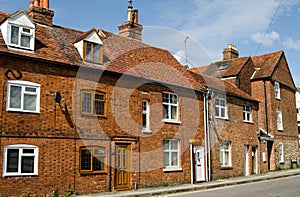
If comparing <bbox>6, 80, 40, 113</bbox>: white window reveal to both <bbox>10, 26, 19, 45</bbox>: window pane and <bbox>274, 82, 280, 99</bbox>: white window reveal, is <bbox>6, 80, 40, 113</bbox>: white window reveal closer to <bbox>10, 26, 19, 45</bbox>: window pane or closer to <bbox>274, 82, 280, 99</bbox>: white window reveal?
<bbox>10, 26, 19, 45</bbox>: window pane

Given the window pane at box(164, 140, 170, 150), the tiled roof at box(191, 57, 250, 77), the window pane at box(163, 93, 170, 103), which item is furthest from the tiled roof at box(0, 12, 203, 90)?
the tiled roof at box(191, 57, 250, 77)

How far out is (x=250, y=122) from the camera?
97.5 ft

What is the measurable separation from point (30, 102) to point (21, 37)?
9.51ft

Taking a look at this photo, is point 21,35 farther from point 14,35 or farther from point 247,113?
point 247,113

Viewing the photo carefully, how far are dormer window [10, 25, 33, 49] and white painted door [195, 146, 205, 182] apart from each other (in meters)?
12.5

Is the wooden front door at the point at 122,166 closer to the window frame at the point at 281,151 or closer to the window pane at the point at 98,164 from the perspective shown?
the window pane at the point at 98,164

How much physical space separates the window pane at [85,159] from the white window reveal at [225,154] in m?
11.7

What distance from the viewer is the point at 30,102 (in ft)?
51.6

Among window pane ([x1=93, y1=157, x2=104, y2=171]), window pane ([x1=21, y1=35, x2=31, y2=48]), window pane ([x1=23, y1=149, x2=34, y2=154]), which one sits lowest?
window pane ([x1=93, y1=157, x2=104, y2=171])

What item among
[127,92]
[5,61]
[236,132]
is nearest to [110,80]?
[127,92]

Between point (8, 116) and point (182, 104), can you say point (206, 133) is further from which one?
point (8, 116)

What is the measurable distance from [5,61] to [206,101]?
13918mm

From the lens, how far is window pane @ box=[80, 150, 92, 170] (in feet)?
56.4

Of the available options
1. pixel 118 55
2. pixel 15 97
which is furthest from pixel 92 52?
pixel 15 97
